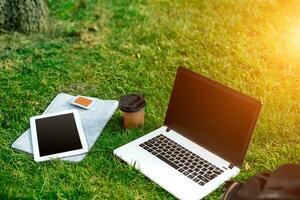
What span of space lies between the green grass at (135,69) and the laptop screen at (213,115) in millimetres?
220

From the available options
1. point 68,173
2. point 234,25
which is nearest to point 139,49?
point 234,25

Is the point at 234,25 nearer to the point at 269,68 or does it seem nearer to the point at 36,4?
the point at 269,68

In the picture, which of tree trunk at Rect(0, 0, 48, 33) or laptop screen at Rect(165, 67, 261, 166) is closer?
laptop screen at Rect(165, 67, 261, 166)

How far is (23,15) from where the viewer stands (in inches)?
187

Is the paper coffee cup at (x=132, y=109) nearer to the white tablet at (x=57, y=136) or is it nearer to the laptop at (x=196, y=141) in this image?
the laptop at (x=196, y=141)

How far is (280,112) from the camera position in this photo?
366cm

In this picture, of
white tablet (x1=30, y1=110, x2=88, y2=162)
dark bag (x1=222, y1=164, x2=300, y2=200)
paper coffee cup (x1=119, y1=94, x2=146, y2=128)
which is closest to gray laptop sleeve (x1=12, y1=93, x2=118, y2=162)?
white tablet (x1=30, y1=110, x2=88, y2=162)

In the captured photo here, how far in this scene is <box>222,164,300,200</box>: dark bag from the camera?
238 centimetres

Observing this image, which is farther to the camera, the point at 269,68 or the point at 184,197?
the point at 269,68

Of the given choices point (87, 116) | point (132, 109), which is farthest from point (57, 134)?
point (132, 109)

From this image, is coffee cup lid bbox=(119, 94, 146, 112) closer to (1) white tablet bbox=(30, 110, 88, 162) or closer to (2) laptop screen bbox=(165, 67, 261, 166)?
(2) laptop screen bbox=(165, 67, 261, 166)

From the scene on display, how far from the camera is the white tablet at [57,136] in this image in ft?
10.7

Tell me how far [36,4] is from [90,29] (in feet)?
1.85

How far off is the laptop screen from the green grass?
0.22m
